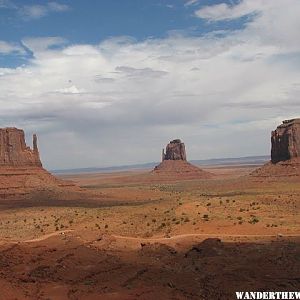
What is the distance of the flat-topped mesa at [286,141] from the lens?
82125 mm

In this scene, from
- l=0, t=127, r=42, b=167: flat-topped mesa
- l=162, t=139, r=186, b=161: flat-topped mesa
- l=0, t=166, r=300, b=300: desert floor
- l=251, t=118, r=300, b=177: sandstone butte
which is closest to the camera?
l=0, t=166, r=300, b=300: desert floor

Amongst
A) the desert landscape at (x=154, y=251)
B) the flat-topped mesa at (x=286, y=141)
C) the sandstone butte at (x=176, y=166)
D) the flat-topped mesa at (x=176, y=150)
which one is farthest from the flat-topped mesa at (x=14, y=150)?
the flat-topped mesa at (x=176, y=150)

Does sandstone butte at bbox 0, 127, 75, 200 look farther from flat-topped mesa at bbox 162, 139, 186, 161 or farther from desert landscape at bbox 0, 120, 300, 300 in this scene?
flat-topped mesa at bbox 162, 139, 186, 161

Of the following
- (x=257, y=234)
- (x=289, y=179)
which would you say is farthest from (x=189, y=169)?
(x=257, y=234)

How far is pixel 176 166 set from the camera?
13675 cm

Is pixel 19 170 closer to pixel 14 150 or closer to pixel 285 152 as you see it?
pixel 14 150

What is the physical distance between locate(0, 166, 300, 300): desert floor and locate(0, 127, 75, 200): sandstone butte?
1018 inches

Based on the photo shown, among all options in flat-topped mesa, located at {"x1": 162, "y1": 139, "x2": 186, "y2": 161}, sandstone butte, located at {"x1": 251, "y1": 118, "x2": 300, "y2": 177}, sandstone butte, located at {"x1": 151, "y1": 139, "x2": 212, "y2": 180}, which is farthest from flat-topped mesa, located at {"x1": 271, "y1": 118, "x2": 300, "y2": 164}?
flat-topped mesa, located at {"x1": 162, "y1": 139, "x2": 186, "y2": 161}

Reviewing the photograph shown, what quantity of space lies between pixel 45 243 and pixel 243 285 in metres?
14.3

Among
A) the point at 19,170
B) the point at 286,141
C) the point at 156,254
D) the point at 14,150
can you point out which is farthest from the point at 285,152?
the point at 156,254

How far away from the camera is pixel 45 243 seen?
84.4 feet

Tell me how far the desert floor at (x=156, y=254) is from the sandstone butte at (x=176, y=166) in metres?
94.8

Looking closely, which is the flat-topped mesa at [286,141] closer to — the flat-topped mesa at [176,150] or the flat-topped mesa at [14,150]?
the flat-topped mesa at [14,150]

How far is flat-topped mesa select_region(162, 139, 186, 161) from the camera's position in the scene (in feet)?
452
